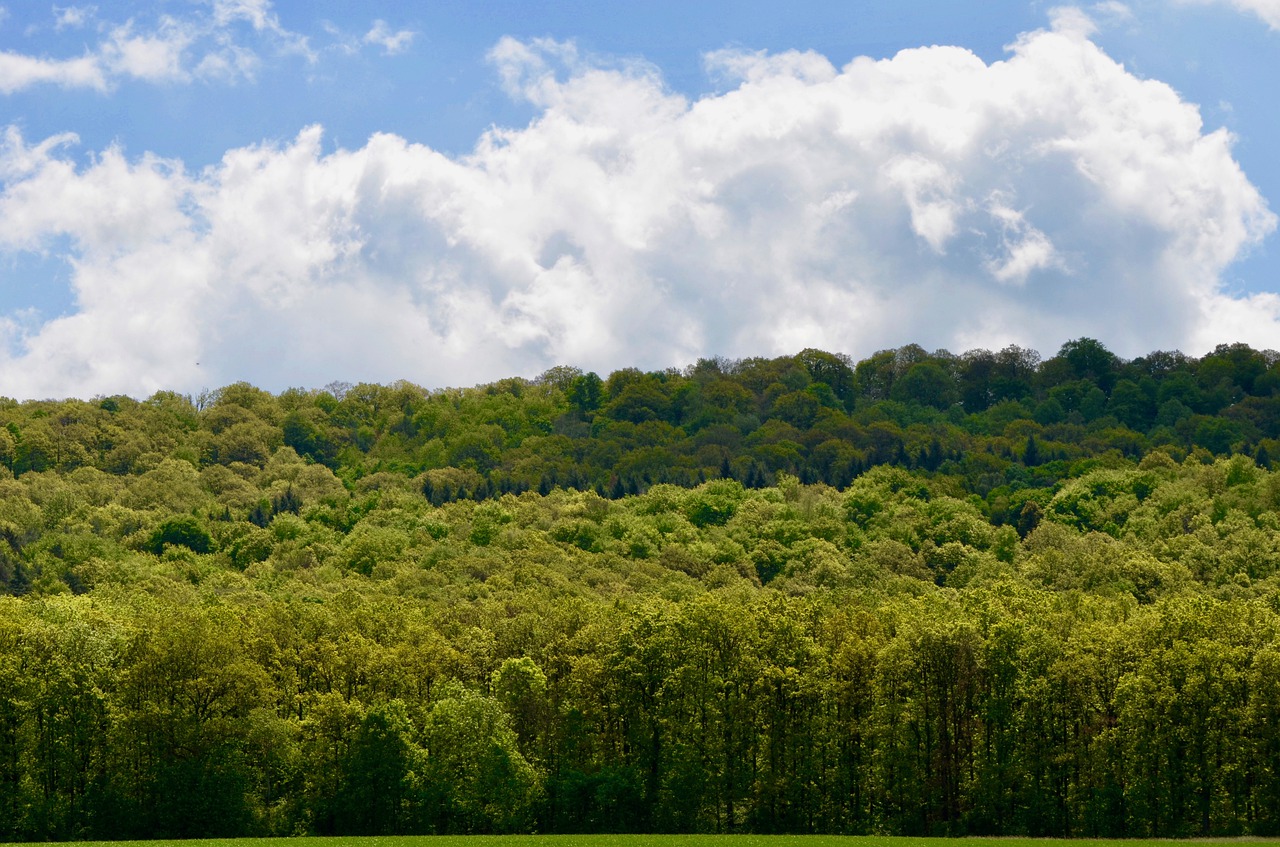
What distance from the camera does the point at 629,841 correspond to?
233 feet

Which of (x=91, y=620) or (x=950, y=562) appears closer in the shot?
(x=91, y=620)

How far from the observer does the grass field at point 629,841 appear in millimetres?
69125

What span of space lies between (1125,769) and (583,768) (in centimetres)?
3091

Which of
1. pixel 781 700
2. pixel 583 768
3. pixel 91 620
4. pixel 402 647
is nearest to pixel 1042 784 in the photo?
pixel 781 700

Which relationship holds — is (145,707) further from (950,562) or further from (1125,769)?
(950,562)

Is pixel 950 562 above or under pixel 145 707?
above

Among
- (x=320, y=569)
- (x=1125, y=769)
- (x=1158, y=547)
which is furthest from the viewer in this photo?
(x=320, y=569)

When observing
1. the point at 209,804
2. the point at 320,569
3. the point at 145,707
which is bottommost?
the point at 209,804

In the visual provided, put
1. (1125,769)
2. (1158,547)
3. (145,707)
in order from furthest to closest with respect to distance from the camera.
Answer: (1158,547)
(145,707)
(1125,769)

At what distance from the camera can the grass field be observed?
69.1m

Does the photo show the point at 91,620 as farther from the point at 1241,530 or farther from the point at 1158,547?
the point at 1241,530

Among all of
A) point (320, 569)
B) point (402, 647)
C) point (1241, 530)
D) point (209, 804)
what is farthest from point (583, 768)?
point (1241, 530)

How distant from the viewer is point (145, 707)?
82938mm

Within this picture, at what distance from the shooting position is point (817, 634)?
91125 mm
